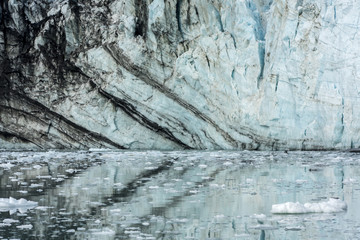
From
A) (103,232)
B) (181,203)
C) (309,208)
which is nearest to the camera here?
(103,232)

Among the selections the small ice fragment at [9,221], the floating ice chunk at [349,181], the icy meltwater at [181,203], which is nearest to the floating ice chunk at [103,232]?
the icy meltwater at [181,203]

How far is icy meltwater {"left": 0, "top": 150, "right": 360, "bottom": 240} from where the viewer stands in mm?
4828

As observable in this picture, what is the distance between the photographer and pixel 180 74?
18.0m

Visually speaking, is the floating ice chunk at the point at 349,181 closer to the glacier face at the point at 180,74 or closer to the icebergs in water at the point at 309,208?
the icebergs in water at the point at 309,208

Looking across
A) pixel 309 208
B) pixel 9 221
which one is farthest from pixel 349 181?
pixel 9 221

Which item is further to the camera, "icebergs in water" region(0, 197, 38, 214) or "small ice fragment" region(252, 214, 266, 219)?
"icebergs in water" region(0, 197, 38, 214)

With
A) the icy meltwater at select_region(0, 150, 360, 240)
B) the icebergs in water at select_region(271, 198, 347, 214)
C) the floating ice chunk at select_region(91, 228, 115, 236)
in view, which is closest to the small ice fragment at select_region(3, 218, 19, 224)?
the icy meltwater at select_region(0, 150, 360, 240)

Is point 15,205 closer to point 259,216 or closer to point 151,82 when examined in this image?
point 259,216

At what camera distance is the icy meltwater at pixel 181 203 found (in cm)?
483

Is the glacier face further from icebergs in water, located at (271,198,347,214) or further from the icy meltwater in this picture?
icebergs in water, located at (271,198,347,214)

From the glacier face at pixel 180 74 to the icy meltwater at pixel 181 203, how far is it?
6.03 metres

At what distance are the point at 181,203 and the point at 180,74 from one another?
39.0ft

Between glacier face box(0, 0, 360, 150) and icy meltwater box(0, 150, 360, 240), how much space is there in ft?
19.8

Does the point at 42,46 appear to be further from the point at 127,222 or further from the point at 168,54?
the point at 127,222
